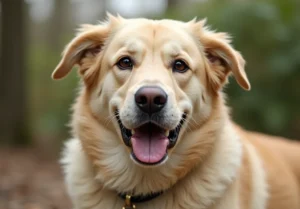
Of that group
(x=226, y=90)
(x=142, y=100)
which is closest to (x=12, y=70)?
(x=226, y=90)

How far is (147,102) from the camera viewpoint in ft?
12.1

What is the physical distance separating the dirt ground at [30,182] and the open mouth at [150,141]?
2.71 meters

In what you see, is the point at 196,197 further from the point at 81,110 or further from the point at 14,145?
the point at 14,145

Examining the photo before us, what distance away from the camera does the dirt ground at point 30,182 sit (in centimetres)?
642

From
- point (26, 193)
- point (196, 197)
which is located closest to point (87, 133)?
point (196, 197)

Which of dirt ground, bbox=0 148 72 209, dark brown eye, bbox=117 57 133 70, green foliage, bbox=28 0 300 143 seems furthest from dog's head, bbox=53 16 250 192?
green foliage, bbox=28 0 300 143

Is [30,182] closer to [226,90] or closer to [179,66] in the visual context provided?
[226,90]

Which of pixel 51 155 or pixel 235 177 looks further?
pixel 51 155

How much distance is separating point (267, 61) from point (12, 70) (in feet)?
16.3

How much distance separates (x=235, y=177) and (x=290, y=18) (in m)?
5.38

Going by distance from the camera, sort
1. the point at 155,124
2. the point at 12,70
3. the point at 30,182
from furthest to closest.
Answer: the point at 12,70 < the point at 30,182 < the point at 155,124

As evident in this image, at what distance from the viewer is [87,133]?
4273mm

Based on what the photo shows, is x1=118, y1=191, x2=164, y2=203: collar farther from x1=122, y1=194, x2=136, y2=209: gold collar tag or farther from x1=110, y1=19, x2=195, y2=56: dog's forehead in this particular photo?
x1=110, y1=19, x2=195, y2=56: dog's forehead

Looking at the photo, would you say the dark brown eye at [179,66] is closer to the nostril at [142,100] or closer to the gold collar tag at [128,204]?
the nostril at [142,100]
